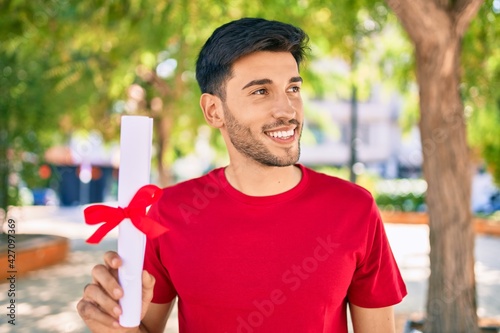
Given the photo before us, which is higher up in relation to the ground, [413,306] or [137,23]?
[137,23]

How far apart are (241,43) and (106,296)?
907 millimetres

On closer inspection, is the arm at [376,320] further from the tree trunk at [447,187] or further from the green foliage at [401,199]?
the green foliage at [401,199]

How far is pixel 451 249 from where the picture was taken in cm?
533

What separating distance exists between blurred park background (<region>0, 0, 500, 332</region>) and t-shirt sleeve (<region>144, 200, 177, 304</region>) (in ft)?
9.32

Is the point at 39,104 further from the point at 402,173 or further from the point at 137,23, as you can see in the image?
the point at 402,173

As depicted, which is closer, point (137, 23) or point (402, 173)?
point (137, 23)

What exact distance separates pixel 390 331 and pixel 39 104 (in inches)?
402

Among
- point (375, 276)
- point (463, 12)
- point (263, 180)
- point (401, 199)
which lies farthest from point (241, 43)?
point (401, 199)

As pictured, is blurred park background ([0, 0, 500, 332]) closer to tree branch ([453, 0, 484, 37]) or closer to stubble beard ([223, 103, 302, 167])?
tree branch ([453, 0, 484, 37])

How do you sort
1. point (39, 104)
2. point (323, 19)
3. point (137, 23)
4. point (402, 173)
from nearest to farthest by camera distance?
point (137, 23)
point (323, 19)
point (39, 104)
point (402, 173)

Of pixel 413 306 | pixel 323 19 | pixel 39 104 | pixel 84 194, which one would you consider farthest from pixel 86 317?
pixel 84 194

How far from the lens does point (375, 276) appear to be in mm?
1913

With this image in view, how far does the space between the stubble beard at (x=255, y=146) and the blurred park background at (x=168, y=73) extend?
97.9 inches

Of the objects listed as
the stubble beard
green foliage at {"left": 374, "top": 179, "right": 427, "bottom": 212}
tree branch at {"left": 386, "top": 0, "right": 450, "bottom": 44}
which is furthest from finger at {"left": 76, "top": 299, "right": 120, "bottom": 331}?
green foliage at {"left": 374, "top": 179, "right": 427, "bottom": 212}
